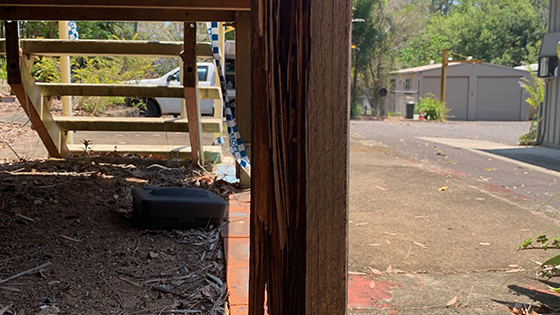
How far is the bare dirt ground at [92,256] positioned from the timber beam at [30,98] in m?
0.90

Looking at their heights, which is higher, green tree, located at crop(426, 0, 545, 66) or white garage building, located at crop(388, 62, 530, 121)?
green tree, located at crop(426, 0, 545, 66)

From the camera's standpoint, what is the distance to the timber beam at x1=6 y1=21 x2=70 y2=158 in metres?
4.88

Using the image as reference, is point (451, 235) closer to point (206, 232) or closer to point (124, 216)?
point (206, 232)

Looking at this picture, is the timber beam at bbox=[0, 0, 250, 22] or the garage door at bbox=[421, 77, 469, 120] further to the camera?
the garage door at bbox=[421, 77, 469, 120]

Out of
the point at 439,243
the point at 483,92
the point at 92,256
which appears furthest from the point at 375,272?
the point at 483,92

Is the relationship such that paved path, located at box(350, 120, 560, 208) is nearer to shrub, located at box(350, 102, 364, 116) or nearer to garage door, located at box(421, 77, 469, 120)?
shrub, located at box(350, 102, 364, 116)

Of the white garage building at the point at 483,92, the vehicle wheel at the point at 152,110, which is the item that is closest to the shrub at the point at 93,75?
the vehicle wheel at the point at 152,110

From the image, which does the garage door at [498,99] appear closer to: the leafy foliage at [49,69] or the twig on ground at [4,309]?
the leafy foliage at [49,69]

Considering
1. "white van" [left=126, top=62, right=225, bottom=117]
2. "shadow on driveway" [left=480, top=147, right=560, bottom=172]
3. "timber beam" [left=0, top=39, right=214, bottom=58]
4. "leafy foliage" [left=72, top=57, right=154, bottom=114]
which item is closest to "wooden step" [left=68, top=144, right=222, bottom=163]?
"timber beam" [left=0, top=39, right=214, bottom=58]

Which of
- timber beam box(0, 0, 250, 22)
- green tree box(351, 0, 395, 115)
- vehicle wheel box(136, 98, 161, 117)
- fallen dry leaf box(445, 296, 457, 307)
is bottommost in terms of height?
fallen dry leaf box(445, 296, 457, 307)

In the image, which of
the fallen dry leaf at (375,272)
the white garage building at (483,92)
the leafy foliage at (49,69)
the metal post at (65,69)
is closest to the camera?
the fallen dry leaf at (375,272)

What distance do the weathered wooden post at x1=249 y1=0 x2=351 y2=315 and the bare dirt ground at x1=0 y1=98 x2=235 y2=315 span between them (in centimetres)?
112

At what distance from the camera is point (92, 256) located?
2.95 metres

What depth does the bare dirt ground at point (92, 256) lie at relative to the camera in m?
2.47
